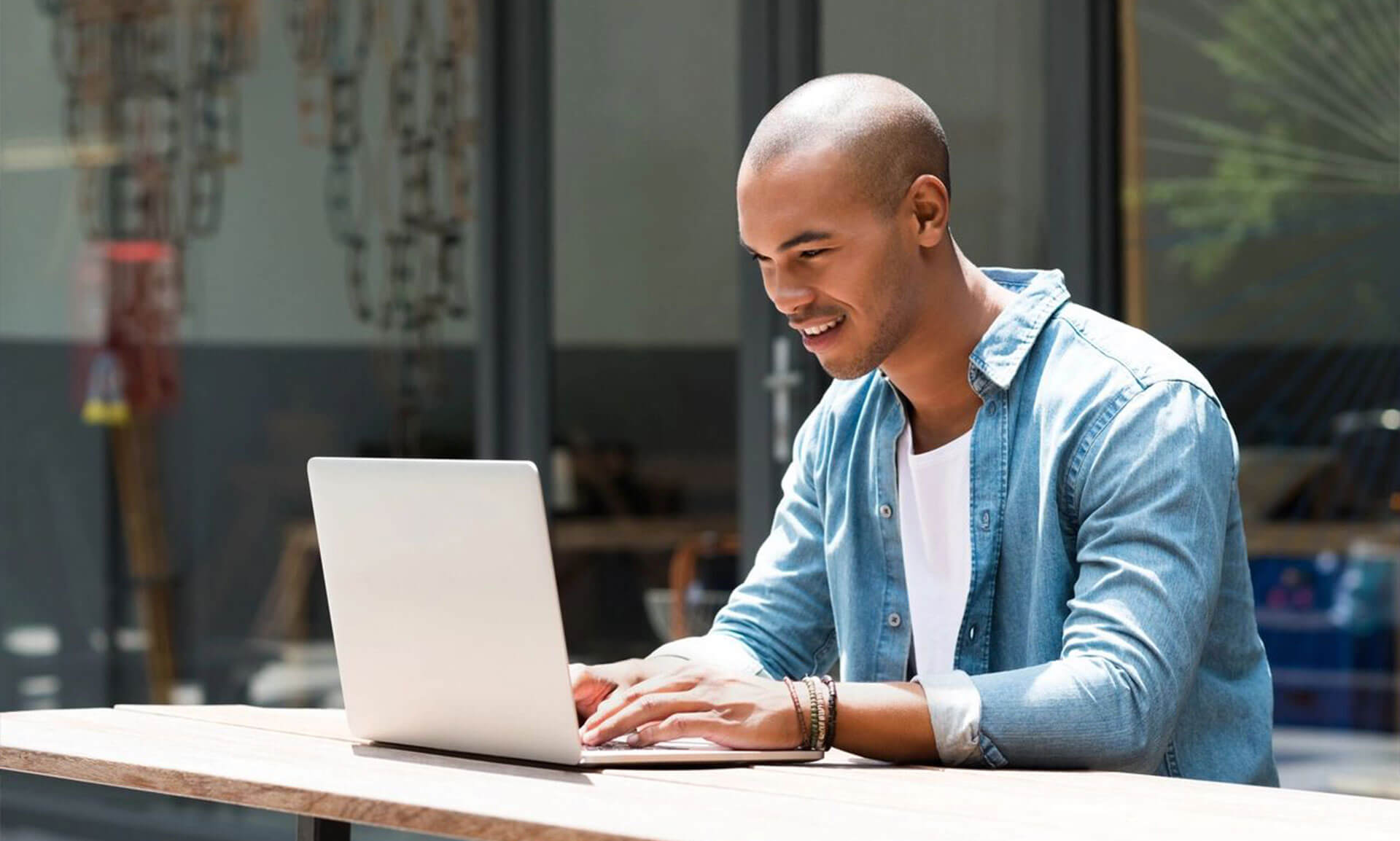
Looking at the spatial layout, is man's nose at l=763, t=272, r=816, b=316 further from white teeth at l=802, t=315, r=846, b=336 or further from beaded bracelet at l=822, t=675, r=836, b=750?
beaded bracelet at l=822, t=675, r=836, b=750

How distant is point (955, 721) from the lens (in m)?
1.44

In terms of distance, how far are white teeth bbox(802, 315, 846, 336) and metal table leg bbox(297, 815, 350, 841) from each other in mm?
566

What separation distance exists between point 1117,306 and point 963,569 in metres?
1.58

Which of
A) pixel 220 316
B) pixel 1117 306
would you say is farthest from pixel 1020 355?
pixel 220 316

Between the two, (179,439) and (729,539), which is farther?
(179,439)

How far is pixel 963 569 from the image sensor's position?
5.56 ft

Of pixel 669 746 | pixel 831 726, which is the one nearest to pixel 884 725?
pixel 831 726

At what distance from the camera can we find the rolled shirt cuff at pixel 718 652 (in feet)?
5.77

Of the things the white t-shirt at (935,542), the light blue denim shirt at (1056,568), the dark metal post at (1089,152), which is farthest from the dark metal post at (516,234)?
the white t-shirt at (935,542)

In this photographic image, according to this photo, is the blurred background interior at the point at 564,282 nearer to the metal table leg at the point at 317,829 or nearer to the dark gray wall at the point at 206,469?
the dark gray wall at the point at 206,469

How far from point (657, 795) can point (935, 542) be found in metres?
0.55

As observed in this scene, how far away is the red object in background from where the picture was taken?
15.2ft

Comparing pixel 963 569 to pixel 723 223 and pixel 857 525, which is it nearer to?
pixel 857 525

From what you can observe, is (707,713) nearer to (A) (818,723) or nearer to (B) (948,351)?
(A) (818,723)
